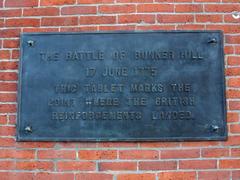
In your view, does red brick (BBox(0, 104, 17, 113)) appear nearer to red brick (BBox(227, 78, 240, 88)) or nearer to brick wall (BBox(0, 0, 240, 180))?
brick wall (BBox(0, 0, 240, 180))

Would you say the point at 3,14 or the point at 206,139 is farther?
the point at 3,14

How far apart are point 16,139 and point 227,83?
1.72 meters

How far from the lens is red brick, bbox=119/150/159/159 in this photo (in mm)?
2990

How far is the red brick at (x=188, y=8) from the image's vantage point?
3.17m

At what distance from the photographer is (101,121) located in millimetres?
3021

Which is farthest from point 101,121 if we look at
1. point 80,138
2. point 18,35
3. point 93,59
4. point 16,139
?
point 18,35

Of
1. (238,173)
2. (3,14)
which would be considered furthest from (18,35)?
(238,173)

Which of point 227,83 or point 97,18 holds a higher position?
point 97,18

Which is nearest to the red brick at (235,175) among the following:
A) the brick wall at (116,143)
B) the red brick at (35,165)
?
the brick wall at (116,143)

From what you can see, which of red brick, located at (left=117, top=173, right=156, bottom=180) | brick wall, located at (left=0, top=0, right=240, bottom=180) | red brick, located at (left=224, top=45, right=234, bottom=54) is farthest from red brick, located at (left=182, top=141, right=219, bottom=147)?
red brick, located at (left=224, top=45, right=234, bottom=54)

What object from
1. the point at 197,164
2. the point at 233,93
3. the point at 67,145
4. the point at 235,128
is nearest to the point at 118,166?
the point at 67,145

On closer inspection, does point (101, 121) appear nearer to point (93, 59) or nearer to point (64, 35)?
point (93, 59)

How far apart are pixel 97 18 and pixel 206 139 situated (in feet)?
4.25

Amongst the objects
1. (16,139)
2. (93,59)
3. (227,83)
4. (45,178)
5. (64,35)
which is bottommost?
(45,178)
